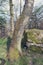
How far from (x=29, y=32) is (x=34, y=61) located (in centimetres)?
136

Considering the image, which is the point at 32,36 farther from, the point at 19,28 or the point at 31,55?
the point at 19,28

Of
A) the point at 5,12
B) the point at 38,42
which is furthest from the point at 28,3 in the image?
the point at 5,12

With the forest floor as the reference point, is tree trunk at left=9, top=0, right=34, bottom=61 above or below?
above

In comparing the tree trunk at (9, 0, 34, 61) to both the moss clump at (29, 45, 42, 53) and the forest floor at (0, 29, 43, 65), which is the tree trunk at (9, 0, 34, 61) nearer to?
the forest floor at (0, 29, 43, 65)

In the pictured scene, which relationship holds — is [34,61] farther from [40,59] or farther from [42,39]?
[42,39]

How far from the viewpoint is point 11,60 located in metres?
4.93

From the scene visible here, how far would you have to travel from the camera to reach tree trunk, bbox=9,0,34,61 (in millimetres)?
4682

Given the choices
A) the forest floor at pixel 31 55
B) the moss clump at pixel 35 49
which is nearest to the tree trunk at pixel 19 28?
the forest floor at pixel 31 55

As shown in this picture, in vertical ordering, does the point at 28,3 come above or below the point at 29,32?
above

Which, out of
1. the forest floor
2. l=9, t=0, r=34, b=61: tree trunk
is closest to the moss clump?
the forest floor

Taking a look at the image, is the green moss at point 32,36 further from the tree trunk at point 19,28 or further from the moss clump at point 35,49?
the tree trunk at point 19,28

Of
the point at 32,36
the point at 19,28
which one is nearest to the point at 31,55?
the point at 32,36

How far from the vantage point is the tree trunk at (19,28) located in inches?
184

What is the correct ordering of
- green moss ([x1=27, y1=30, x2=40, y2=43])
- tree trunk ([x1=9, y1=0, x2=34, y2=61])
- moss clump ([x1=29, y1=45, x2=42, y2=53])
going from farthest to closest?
1. green moss ([x1=27, y1=30, x2=40, y2=43])
2. moss clump ([x1=29, y1=45, x2=42, y2=53])
3. tree trunk ([x1=9, y1=0, x2=34, y2=61])
